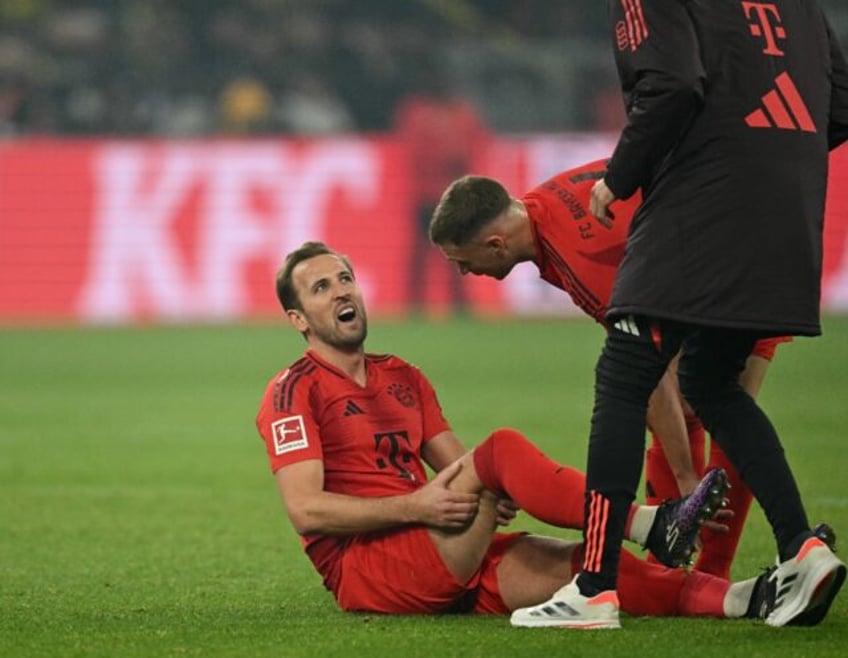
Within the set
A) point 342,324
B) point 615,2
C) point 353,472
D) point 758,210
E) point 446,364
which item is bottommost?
point 446,364

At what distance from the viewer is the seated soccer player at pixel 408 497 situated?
464 centimetres

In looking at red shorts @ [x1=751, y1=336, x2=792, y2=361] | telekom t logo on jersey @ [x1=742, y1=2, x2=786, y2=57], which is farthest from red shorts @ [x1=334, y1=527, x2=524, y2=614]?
telekom t logo on jersey @ [x1=742, y1=2, x2=786, y2=57]

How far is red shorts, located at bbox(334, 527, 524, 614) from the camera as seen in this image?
15.9ft

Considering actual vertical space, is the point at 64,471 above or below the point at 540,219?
below

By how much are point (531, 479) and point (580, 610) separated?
38 cm

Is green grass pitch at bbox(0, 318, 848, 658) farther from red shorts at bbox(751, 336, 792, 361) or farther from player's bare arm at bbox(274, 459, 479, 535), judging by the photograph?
red shorts at bbox(751, 336, 792, 361)

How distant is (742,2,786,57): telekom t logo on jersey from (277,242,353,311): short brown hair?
1497mm

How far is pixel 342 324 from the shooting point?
5.20 meters

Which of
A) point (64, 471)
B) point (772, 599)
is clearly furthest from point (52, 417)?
point (772, 599)

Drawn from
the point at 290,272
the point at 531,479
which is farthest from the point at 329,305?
the point at 531,479

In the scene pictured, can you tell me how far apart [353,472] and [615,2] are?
1577 millimetres

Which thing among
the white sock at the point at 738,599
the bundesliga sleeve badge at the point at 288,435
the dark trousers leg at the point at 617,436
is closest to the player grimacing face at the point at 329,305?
the bundesliga sleeve badge at the point at 288,435

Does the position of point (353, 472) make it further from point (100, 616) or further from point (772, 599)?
point (772, 599)

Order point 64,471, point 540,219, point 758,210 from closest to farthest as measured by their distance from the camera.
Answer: point 758,210 → point 540,219 → point 64,471
